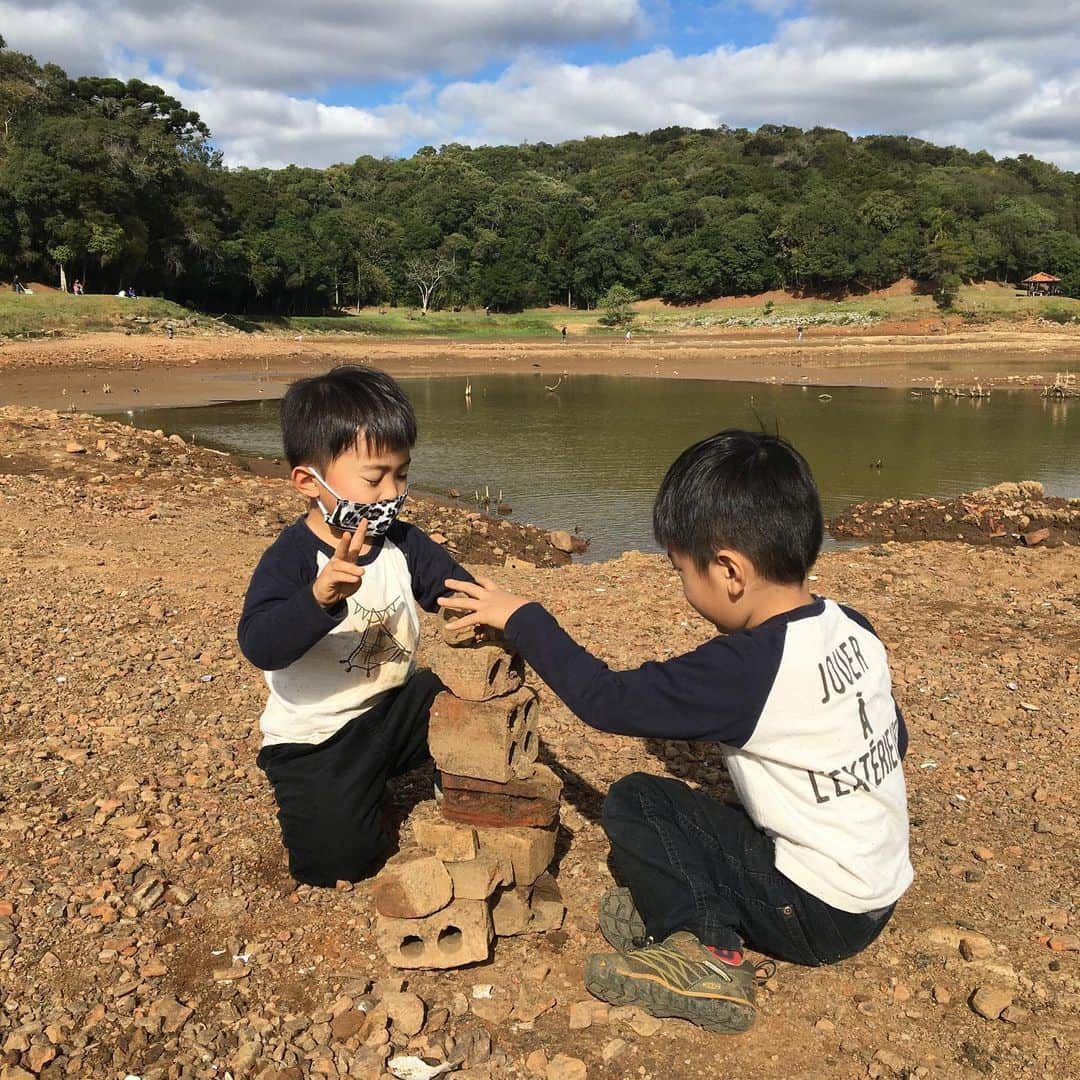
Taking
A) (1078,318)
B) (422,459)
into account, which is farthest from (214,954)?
(1078,318)

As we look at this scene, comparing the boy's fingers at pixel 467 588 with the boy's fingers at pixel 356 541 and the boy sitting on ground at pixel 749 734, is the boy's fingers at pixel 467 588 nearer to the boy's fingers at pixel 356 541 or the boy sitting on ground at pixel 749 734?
the boy sitting on ground at pixel 749 734

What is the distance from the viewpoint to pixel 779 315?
6531 centimetres

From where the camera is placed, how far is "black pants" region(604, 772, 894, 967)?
99.0 inches

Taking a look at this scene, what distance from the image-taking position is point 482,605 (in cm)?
263

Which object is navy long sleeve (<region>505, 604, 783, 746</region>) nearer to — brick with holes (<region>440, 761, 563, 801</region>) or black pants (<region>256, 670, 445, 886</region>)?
brick with holes (<region>440, 761, 563, 801</region>)

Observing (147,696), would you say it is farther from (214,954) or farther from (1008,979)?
(1008,979)

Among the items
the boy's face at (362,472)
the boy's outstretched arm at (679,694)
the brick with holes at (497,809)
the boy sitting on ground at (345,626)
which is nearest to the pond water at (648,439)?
the boy sitting on ground at (345,626)

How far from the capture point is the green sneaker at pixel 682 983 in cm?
242

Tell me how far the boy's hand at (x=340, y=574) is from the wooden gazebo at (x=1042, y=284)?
8029cm

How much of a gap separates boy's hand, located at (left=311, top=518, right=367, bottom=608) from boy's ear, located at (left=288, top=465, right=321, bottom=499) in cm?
50

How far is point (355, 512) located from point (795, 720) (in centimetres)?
155

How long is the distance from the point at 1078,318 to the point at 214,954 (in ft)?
208

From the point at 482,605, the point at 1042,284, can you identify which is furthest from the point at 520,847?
the point at 1042,284

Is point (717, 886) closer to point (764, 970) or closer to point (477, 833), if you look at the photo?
point (764, 970)
